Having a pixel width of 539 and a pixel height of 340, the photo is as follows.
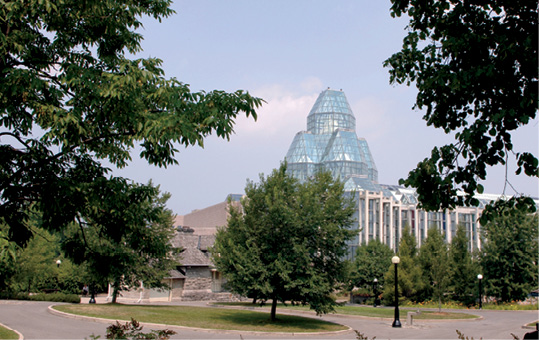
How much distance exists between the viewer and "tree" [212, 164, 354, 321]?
2220 centimetres

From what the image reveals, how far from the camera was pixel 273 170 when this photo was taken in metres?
24.9

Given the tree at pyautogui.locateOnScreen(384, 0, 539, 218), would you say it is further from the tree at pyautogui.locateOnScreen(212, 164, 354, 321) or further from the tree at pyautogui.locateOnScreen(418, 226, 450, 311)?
the tree at pyautogui.locateOnScreen(418, 226, 450, 311)

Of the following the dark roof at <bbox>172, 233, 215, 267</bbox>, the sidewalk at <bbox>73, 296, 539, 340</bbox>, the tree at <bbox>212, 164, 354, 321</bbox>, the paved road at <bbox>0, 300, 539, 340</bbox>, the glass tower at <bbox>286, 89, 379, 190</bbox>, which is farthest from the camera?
the glass tower at <bbox>286, 89, 379, 190</bbox>

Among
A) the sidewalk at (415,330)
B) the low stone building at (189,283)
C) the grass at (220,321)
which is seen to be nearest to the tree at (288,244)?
the grass at (220,321)

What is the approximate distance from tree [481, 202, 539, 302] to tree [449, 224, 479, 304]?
120 cm

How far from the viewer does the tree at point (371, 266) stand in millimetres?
46719

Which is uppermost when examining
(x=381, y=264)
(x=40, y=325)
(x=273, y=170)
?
(x=273, y=170)

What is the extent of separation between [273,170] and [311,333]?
8322 mm

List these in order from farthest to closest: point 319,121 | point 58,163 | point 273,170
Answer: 1. point 319,121
2. point 273,170
3. point 58,163

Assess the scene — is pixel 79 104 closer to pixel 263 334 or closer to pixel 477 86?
pixel 477 86

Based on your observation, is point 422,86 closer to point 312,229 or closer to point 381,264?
point 312,229

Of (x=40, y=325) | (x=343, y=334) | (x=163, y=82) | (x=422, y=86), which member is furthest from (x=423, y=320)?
(x=163, y=82)

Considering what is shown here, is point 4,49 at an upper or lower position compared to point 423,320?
upper

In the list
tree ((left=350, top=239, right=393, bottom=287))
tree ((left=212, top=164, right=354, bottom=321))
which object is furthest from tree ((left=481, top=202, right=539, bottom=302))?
tree ((left=212, top=164, right=354, bottom=321))
